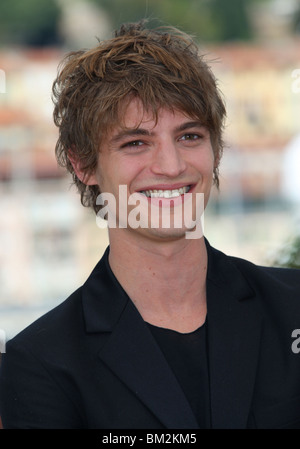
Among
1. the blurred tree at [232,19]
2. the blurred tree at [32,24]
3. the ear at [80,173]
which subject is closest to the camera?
the ear at [80,173]

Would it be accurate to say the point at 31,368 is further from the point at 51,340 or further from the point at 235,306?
the point at 235,306

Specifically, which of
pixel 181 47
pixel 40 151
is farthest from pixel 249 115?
pixel 181 47

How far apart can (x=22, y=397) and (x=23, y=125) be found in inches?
1261

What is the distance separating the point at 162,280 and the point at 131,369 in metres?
0.21

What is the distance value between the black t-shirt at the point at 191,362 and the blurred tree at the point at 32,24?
132ft

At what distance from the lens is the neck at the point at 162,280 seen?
1672mm

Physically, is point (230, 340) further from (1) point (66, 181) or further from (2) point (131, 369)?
(1) point (66, 181)

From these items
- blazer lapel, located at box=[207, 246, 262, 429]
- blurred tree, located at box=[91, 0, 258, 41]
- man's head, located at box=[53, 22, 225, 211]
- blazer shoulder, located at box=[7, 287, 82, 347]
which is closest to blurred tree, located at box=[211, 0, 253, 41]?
blurred tree, located at box=[91, 0, 258, 41]

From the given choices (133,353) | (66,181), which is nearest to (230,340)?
(133,353)

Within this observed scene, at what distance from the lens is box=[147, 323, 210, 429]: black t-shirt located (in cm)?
157

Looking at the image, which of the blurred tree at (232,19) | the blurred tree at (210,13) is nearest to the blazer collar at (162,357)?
the blurred tree at (210,13)

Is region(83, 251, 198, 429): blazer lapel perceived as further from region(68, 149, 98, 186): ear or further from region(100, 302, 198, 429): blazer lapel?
region(68, 149, 98, 186): ear

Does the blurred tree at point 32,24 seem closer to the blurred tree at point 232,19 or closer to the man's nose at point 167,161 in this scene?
the blurred tree at point 232,19

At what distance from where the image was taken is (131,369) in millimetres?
1576
